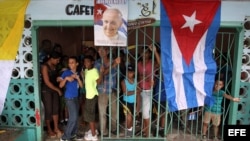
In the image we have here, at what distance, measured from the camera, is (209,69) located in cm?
446

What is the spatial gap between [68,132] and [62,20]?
5.89 feet

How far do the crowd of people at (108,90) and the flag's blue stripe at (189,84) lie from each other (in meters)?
0.34

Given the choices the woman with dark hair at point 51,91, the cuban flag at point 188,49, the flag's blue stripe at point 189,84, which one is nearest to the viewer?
the cuban flag at point 188,49

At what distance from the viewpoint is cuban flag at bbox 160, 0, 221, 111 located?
426 cm

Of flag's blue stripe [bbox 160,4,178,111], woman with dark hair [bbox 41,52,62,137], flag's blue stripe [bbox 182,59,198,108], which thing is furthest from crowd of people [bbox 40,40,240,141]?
flag's blue stripe [bbox 182,59,198,108]

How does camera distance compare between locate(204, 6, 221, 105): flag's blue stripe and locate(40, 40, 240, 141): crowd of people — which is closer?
locate(204, 6, 221, 105): flag's blue stripe

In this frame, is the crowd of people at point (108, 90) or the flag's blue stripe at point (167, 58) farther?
the crowd of people at point (108, 90)

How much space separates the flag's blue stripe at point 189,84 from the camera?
14.6 feet

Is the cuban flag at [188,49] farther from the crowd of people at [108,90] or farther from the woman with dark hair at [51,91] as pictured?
the woman with dark hair at [51,91]

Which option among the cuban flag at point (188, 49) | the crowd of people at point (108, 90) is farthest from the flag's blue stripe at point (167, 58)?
the crowd of people at point (108, 90)

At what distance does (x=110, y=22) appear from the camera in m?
4.31

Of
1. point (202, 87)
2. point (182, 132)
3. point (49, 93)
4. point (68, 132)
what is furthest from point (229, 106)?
point (49, 93)

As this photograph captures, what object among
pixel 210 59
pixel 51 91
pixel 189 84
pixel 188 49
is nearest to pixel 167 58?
pixel 188 49

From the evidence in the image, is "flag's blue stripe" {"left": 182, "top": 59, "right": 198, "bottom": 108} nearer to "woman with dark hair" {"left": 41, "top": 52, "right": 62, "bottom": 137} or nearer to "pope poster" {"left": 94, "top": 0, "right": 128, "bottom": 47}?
"pope poster" {"left": 94, "top": 0, "right": 128, "bottom": 47}
